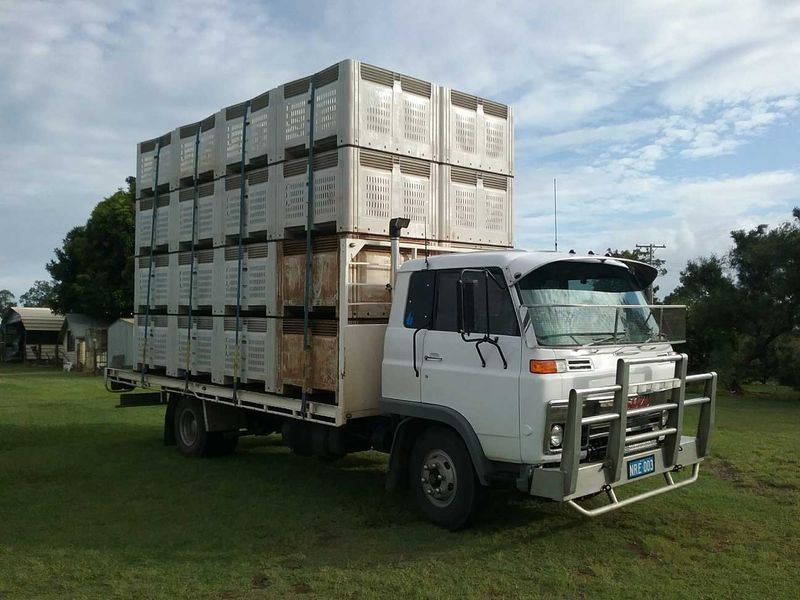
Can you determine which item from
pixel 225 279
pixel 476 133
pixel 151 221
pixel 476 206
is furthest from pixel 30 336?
pixel 476 133

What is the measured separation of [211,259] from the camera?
9516 millimetres

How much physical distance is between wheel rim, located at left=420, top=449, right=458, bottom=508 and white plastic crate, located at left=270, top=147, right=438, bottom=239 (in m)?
2.46

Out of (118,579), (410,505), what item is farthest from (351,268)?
(118,579)

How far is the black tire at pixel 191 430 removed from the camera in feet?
33.1

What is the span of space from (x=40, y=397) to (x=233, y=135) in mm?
13828

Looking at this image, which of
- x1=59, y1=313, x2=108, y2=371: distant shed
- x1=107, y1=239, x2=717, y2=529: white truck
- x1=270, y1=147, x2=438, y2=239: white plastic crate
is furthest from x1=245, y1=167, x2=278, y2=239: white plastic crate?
x1=59, y1=313, x2=108, y2=371: distant shed

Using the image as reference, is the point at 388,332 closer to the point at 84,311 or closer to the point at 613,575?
the point at 613,575

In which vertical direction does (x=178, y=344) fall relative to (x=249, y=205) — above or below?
below

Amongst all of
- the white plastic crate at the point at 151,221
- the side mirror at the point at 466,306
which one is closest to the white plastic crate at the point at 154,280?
the white plastic crate at the point at 151,221

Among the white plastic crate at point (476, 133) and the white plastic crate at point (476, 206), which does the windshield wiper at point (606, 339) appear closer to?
the white plastic crate at point (476, 206)

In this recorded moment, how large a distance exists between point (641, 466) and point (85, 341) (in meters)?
32.2

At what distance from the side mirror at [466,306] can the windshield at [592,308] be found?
16.7 inches

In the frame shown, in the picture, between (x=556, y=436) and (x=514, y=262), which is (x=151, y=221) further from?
(x=556, y=436)

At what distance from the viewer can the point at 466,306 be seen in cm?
624
